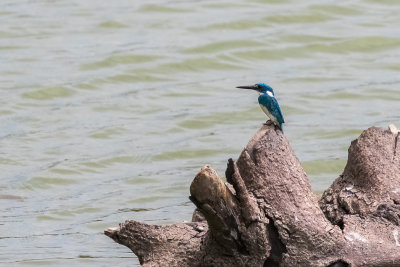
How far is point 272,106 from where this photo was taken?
6539 millimetres

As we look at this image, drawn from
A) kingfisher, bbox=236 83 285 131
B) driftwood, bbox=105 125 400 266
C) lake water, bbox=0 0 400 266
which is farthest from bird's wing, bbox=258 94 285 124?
lake water, bbox=0 0 400 266

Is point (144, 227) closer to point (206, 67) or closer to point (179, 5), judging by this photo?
point (206, 67)

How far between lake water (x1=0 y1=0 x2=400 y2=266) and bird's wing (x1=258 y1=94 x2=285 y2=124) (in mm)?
1678

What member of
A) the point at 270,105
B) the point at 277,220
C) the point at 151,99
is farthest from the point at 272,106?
the point at 151,99

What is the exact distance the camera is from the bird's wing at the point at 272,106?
6406mm

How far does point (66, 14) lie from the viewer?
16.1 m

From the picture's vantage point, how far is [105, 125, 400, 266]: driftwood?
5.38 m

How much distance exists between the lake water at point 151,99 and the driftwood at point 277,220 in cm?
174

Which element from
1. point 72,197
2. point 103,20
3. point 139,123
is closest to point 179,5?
point 103,20

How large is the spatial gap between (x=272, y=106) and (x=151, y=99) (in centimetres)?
623

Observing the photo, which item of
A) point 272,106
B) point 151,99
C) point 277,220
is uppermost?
point 272,106

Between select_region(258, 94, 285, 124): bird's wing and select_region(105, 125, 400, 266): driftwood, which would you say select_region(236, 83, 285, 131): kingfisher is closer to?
select_region(258, 94, 285, 124): bird's wing

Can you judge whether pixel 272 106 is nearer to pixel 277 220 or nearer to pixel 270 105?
pixel 270 105

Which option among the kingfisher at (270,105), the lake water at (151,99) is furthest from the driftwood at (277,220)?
the lake water at (151,99)
